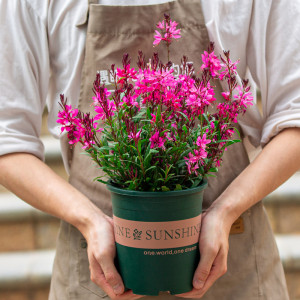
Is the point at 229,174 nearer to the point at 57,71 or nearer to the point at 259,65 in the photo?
the point at 259,65

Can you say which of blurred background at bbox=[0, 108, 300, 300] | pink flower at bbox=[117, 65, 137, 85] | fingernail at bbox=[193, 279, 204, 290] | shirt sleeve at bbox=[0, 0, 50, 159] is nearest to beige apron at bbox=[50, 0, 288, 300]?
shirt sleeve at bbox=[0, 0, 50, 159]

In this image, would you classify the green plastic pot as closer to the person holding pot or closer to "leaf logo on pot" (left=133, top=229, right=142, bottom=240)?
"leaf logo on pot" (left=133, top=229, right=142, bottom=240)

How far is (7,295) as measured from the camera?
82.0 inches

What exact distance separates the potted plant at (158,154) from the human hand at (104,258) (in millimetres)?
25

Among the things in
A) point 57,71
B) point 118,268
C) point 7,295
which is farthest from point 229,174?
point 7,295

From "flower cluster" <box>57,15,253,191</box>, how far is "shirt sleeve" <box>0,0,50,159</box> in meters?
0.28

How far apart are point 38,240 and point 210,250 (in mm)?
1383

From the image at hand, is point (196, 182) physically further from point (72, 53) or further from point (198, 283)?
point (72, 53)

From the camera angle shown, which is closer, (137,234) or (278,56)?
(137,234)

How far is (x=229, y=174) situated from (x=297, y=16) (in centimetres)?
41

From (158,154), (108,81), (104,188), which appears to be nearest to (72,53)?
(108,81)

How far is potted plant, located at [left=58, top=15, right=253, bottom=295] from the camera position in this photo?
2.61 feet

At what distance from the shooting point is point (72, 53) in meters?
1.14

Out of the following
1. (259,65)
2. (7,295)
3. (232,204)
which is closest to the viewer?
(232,204)
